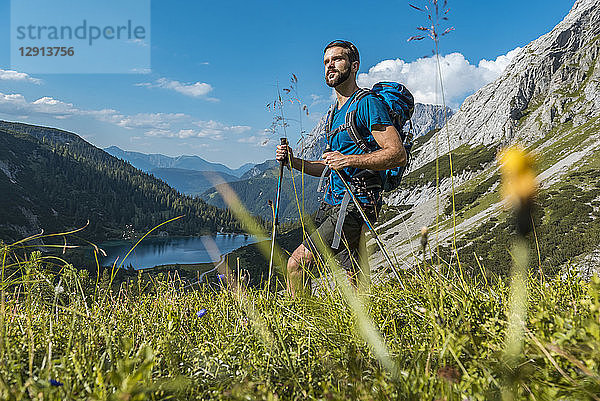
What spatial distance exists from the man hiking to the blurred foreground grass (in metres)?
1.04

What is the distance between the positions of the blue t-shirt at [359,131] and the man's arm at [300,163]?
0.84ft

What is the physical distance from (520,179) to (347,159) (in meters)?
2.12

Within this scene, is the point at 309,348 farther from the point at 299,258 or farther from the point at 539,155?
the point at 539,155

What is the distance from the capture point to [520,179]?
1276 millimetres

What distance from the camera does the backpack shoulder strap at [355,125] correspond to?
3.63 meters

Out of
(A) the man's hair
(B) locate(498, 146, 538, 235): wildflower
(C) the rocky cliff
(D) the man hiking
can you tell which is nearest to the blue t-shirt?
(D) the man hiking

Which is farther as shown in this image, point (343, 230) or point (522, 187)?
point (343, 230)

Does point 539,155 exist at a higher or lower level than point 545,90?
lower

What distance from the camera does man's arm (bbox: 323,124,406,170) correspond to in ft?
11.0

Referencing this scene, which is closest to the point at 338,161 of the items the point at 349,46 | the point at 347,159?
the point at 347,159

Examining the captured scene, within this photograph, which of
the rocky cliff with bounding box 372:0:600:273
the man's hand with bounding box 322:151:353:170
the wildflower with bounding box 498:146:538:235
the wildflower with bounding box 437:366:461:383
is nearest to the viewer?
the wildflower with bounding box 498:146:538:235

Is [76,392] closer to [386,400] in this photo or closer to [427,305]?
[386,400]

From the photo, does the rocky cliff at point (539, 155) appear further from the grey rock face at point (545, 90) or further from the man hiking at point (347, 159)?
the man hiking at point (347, 159)

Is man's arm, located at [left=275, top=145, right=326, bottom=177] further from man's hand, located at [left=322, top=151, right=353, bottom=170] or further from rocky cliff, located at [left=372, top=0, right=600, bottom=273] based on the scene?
rocky cliff, located at [left=372, top=0, right=600, bottom=273]
